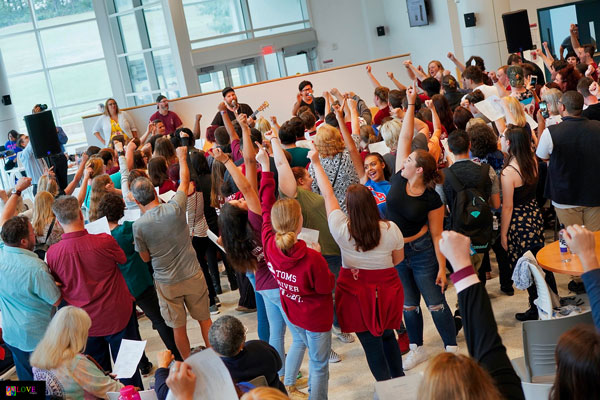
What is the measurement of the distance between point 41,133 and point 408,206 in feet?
20.0

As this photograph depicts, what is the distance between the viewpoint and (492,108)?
561 centimetres

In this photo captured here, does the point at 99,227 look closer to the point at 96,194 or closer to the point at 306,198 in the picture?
the point at 96,194

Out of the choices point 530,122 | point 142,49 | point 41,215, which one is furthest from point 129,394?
point 142,49

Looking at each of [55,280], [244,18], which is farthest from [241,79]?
[55,280]

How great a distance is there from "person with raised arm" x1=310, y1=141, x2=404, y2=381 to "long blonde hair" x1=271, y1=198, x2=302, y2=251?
0.93 feet

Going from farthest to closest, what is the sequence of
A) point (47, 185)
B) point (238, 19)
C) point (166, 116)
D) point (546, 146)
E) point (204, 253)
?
1. point (238, 19)
2. point (166, 116)
3. point (204, 253)
4. point (47, 185)
5. point (546, 146)

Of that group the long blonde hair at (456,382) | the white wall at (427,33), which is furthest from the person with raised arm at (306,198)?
the white wall at (427,33)

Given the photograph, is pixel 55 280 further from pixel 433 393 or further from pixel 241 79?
pixel 241 79

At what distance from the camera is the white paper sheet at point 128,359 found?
3779 mm

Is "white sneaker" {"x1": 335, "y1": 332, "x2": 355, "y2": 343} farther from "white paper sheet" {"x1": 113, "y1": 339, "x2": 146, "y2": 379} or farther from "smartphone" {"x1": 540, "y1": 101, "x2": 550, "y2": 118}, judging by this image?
"smartphone" {"x1": 540, "y1": 101, "x2": 550, "y2": 118}

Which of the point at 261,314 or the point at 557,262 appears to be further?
the point at 261,314

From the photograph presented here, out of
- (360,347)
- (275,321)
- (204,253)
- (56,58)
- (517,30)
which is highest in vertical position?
(56,58)

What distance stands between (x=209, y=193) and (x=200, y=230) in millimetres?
398

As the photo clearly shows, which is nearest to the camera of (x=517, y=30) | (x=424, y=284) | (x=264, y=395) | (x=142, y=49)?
(x=264, y=395)
